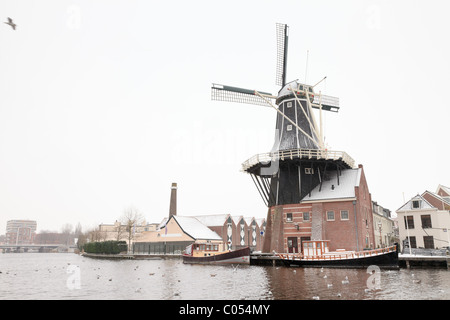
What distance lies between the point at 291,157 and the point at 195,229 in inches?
1435

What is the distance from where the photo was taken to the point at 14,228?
7470 inches

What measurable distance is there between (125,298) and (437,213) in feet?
140

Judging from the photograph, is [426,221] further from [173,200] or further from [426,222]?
[173,200]

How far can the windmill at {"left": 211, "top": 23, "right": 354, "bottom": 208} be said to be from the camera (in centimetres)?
3853

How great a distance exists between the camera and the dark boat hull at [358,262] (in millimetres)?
29219

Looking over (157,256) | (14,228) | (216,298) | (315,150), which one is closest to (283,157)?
(315,150)

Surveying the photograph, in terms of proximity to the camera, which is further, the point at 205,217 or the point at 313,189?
the point at 205,217

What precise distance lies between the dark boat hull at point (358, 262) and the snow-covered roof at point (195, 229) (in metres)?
34.1

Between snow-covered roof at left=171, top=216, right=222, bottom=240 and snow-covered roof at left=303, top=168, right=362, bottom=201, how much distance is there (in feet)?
102

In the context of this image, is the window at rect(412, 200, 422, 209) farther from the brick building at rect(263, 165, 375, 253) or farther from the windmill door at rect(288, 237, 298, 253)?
the windmill door at rect(288, 237, 298, 253)

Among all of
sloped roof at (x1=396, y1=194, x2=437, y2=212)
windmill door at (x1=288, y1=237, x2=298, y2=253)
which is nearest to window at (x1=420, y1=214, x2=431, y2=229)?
sloped roof at (x1=396, y1=194, x2=437, y2=212)

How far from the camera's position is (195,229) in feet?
223
